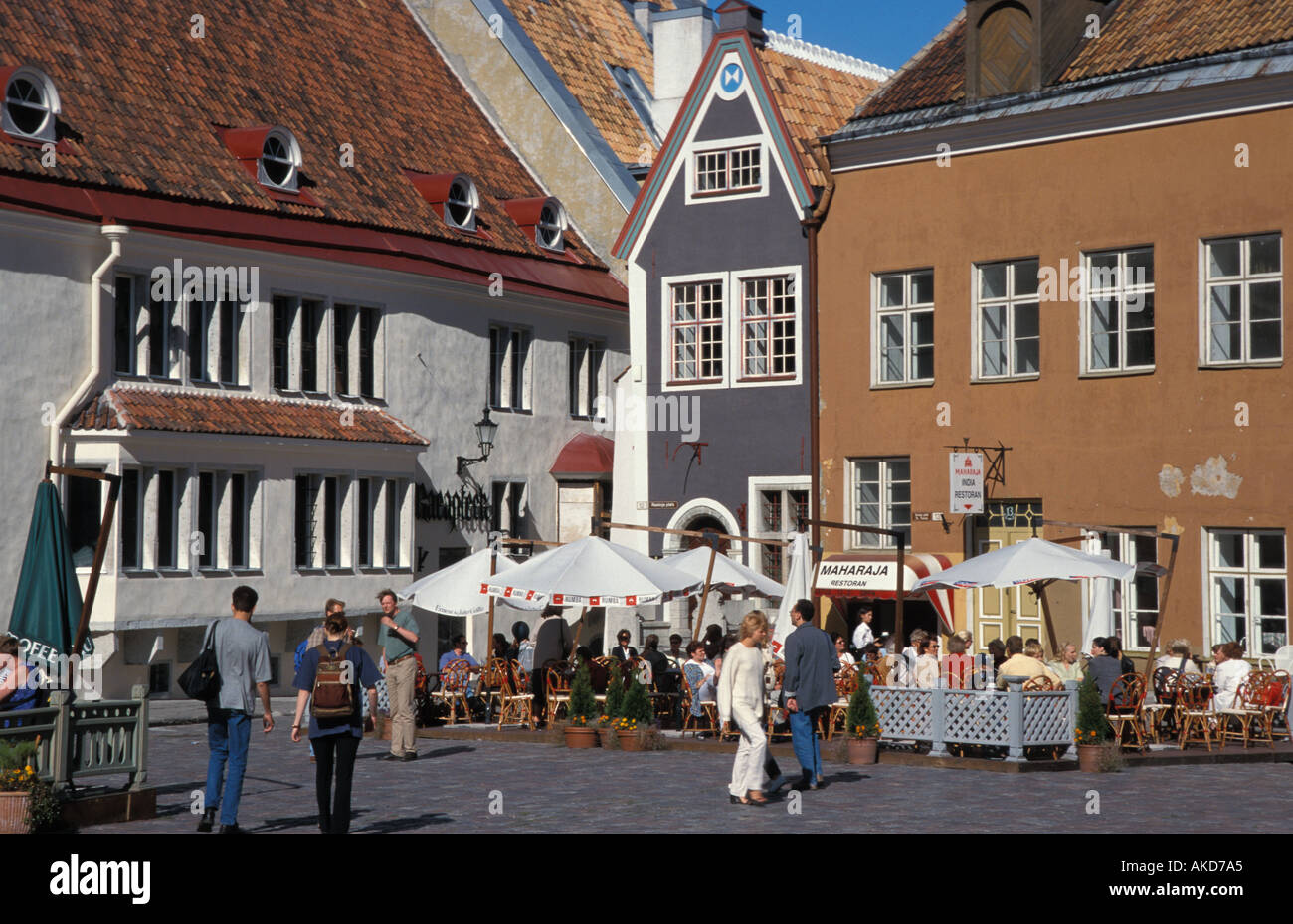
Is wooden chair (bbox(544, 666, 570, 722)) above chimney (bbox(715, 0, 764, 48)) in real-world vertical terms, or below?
below

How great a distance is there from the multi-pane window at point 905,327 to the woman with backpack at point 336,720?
1680 cm

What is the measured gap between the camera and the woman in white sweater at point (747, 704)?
1667cm

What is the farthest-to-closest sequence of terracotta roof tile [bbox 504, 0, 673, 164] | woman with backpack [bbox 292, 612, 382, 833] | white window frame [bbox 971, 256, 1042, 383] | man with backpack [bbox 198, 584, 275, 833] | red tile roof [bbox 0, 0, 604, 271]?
terracotta roof tile [bbox 504, 0, 673, 164]
red tile roof [bbox 0, 0, 604, 271]
white window frame [bbox 971, 256, 1042, 383]
man with backpack [bbox 198, 584, 275, 833]
woman with backpack [bbox 292, 612, 382, 833]

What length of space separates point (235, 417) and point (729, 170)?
9086 mm

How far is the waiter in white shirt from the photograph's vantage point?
2838 cm

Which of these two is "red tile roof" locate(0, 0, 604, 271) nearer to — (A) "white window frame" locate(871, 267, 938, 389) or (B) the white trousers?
(A) "white window frame" locate(871, 267, 938, 389)

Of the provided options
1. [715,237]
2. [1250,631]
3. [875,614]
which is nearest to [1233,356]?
[1250,631]

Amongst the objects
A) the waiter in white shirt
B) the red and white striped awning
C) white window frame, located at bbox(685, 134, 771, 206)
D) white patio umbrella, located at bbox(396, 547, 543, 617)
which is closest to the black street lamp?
white window frame, located at bbox(685, 134, 771, 206)

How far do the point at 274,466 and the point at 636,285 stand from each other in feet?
22.7

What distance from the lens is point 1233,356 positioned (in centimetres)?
2617

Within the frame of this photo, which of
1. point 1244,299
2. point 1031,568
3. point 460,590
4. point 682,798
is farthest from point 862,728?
point 1244,299

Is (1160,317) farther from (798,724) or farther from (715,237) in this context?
(798,724)

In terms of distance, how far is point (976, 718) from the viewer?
20.2m

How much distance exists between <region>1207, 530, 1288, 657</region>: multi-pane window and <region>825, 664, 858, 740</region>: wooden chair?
6.40 m
